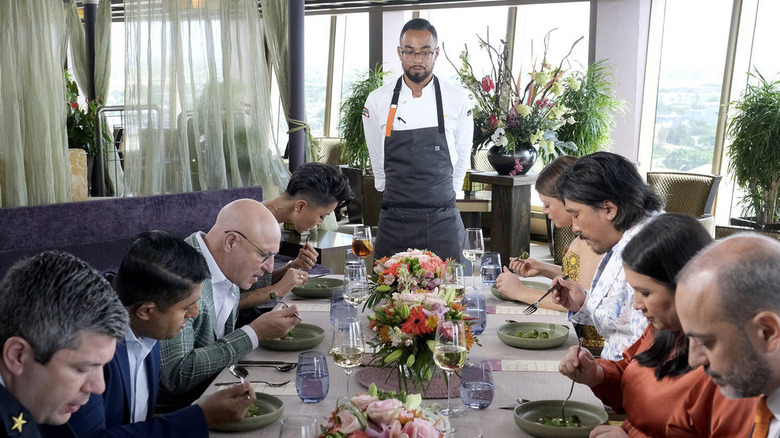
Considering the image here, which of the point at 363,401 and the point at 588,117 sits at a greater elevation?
the point at 588,117

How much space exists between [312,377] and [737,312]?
3.43ft

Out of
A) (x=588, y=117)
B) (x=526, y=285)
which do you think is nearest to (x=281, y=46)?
(x=588, y=117)

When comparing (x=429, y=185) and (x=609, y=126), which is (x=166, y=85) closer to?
(x=429, y=185)

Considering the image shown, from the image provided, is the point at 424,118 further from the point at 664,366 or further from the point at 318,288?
the point at 664,366

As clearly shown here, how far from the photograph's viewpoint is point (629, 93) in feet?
26.5

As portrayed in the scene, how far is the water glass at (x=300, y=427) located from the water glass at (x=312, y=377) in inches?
22.4

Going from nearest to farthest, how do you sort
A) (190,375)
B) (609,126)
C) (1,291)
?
(1,291) < (190,375) < (609,126)

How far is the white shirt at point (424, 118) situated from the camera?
4422mm

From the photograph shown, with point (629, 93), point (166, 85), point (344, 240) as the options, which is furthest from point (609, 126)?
point (166, 85)

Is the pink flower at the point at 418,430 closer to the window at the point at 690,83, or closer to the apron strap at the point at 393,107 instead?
the apron strap at the point at 393,107

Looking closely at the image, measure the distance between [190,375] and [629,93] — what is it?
6.79 metres

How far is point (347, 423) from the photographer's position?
1.35 metres

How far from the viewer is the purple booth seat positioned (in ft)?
13.3

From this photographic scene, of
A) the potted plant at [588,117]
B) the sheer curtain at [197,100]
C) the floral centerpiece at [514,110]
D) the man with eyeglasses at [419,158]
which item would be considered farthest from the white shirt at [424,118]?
the potted plant at [588,117]
